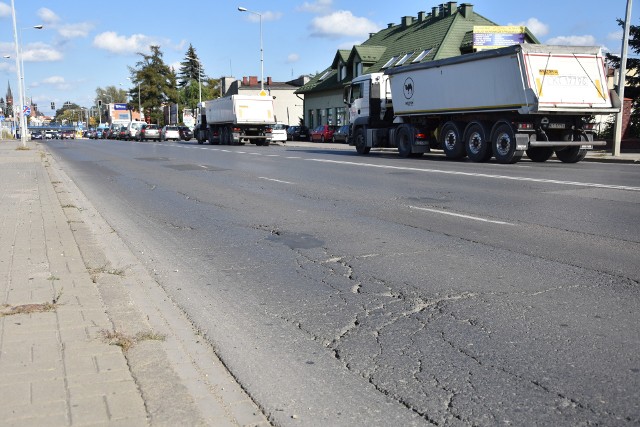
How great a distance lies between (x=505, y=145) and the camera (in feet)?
66.1

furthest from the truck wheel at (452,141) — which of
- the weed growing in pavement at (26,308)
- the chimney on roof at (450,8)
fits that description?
the chimney on roof at (450,8)

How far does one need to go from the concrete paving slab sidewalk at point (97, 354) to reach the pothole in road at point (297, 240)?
1912mm

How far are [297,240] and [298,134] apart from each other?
159 ft

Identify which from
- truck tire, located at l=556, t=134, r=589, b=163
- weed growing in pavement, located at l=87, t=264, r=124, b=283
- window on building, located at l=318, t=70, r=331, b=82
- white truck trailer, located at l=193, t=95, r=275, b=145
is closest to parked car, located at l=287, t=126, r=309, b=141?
window on building, located at l=318, t=70, r=331, b=82

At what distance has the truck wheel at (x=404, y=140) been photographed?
24.6 metres

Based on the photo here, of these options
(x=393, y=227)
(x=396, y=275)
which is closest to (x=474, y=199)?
(x=393, y=227)

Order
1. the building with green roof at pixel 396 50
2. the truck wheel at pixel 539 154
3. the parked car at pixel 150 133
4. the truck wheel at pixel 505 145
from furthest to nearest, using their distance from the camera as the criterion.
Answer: the parked car at pixel 150 133 → the building with green roof at pixel 396 50 → the truck wheel at pixel 539 154 → the truck wheel at pixel 505 145

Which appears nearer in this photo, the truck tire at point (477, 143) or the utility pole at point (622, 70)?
the truck tire at point (477, 143)

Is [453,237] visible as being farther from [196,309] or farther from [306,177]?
[306,177]

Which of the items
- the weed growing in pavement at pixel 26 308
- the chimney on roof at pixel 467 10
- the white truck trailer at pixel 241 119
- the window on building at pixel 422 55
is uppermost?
the chimney on roof at pixel 467 10

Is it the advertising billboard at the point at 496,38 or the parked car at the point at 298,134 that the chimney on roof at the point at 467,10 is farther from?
the parked car at the point at 298,134

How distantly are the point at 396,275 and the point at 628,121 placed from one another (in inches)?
1081

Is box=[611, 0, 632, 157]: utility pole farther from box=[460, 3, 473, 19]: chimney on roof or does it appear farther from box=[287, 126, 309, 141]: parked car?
box=[287, 126, 309, 141]: parked car

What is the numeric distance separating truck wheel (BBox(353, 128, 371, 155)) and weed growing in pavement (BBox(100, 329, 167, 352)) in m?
23.3
